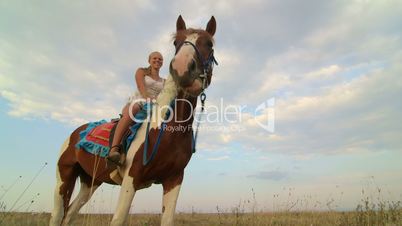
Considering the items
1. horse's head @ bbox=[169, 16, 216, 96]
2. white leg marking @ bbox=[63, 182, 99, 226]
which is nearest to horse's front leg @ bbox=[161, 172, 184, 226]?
horse's head @ bbox=[169, 16, 216, 96]

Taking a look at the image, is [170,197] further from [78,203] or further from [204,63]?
[78,203]

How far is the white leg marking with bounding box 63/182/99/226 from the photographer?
5840 millimetres

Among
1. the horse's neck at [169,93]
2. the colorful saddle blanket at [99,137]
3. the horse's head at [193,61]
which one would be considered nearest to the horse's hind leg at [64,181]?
the colorful saddle blanket at [99,137]

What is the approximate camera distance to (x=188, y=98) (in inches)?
165

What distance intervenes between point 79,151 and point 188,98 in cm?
269

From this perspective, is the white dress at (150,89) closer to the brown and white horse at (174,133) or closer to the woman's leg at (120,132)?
the woman's leg at (120,132)

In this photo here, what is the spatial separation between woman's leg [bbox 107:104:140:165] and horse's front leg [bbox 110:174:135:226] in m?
0.37

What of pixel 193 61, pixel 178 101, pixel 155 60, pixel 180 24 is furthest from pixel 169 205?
pixel 180 24

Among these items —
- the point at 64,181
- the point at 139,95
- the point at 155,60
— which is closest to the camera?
the point at 139,95

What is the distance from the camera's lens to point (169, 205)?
4.16 meters

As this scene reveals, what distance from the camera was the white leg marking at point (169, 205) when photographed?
4066 millimetres

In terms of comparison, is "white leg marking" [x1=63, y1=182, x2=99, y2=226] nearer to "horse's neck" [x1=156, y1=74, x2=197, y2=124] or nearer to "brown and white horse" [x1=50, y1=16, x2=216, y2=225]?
"brown and white horse" [x1=50, y1=16, x2=216, y2=225]

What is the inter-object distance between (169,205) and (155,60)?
2367 millimetres

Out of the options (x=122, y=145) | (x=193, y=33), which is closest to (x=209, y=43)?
(x=193, y=33)
